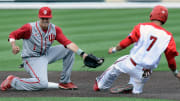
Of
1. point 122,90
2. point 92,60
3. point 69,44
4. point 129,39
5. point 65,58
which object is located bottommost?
point 122,90

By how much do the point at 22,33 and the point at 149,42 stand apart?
2.00 meters

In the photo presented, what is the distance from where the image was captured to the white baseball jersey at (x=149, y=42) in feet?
22.0

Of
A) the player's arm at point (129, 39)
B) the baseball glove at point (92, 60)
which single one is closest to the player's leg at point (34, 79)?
the baseball glove at point (92, 60)

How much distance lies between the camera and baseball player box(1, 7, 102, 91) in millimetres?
7293

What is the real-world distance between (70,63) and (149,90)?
1359 mm

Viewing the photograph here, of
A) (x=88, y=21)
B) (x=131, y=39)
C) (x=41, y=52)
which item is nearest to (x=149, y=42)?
(x=131, y=39)

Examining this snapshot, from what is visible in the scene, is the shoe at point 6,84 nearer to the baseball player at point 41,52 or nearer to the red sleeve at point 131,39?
the baseball player at point 41,52

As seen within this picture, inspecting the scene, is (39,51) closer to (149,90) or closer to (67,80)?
(67,80)

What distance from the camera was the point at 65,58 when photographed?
7.58 metres

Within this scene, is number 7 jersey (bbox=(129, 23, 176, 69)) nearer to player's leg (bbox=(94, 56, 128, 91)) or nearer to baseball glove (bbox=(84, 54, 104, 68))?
player's leg (bbox=(94, 56, 128, 91))

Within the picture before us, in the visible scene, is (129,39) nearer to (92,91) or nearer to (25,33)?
(92,91)

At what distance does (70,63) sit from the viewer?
755 centimetres

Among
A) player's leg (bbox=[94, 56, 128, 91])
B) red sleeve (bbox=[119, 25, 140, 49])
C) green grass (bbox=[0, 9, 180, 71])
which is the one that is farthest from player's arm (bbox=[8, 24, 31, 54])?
green grass (bbox=[0, 9, 180, 71])

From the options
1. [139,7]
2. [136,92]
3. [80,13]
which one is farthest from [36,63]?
[139,7]
